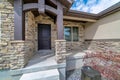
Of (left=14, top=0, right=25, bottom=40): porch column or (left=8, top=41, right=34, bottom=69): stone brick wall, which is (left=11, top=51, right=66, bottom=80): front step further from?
(left=14, top=0, right=25, bottom=40): porch column

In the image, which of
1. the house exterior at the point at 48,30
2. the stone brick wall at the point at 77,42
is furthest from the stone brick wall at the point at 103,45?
the stone brick wall at the point at 77,42

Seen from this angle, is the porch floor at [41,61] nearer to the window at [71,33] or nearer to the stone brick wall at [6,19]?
the stone brick wall at [6,19]

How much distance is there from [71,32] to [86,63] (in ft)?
10.8

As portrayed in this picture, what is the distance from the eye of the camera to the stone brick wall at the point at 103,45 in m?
5.80

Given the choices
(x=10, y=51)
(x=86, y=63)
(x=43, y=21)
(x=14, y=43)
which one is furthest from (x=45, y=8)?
(x=86, y=63)

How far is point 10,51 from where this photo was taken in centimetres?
346

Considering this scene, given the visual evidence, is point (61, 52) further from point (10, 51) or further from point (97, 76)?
point (10, 51)

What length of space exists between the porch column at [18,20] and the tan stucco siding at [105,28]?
5.40m

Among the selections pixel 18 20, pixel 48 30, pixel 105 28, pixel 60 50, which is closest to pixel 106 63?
pixel 105 28

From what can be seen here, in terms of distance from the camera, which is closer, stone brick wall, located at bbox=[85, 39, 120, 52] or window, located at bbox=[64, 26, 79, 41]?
stone brick wall, located at bbox=[85, 39, 120, 52]

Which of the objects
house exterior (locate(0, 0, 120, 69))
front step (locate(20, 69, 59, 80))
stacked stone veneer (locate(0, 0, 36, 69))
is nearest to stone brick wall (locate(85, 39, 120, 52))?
house exterior (locate(0, 0, 120, 69))

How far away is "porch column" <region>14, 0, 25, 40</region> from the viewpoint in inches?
140

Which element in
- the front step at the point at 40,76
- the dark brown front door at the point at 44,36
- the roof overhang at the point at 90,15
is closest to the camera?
the front step at the point at 40,76

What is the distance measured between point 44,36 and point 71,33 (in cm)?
249
